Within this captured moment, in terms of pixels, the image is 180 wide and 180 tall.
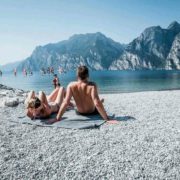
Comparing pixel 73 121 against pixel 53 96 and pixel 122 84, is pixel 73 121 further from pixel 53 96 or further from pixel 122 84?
pixel 122 84

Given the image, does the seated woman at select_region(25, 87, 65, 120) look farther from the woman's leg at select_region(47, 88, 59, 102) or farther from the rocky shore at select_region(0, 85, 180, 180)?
the rocky shore at select_region(0, 85, 180, 180)

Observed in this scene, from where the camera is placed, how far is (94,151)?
701 centimetres

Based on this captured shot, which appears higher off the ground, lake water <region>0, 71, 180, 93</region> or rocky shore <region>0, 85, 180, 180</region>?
rocky shore <region>0, 85, 180, 180</region>

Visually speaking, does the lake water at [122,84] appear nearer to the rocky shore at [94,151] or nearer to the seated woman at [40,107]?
the seated woman at [40,107]

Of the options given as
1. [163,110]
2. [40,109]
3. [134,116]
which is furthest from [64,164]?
[163,110]

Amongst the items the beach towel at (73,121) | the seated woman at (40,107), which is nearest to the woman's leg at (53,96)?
the seated woman at (40,107)

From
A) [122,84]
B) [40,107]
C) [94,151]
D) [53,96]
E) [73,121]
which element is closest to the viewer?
[94,151]

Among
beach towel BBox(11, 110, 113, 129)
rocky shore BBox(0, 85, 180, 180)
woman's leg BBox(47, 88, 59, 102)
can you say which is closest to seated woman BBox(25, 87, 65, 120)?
beach towel BBox(11, 110, 113, 129)

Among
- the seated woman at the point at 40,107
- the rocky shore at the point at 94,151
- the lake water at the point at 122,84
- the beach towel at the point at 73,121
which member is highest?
the seated woman at the point at 40,107

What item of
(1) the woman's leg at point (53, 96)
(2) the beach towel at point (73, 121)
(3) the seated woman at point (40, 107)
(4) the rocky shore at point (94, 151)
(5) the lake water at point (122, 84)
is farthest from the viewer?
(5) the lake water at point (122, 84)

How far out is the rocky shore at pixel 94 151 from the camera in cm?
585

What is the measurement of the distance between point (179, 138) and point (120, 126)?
2130 mm

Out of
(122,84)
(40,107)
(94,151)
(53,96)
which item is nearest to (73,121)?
(40,107)

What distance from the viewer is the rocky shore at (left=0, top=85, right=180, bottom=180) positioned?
230 inches
